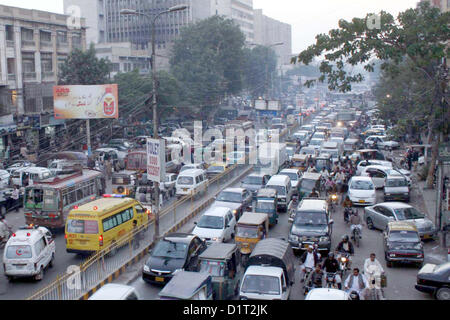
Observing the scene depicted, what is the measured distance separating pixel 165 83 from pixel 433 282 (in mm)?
40933

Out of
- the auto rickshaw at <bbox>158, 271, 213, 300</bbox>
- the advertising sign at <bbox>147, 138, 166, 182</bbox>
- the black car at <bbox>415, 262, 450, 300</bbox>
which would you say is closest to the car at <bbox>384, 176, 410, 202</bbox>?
the black car at <bbox>415, 262, 450, 300</bbox>

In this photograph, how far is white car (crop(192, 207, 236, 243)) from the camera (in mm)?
18484

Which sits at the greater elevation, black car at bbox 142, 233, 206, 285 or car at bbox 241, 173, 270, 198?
car at bbox 241, 173, 270, 198

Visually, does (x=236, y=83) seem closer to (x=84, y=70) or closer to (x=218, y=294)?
(x=84, y=70)

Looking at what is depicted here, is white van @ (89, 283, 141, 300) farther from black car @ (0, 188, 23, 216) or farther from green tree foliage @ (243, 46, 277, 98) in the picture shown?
green tree foliage @ (243, 46, 277, 98)

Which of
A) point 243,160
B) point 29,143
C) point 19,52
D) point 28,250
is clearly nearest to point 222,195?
point 28,250

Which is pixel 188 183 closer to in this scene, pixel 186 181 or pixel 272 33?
pixel 186 181

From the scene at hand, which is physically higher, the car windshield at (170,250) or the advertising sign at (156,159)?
the advertising sign at (156,159)

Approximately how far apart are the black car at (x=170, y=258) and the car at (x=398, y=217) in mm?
8667

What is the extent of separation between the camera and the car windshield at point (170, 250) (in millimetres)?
15102

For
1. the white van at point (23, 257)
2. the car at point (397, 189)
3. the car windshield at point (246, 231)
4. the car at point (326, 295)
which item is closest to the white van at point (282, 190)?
the car at point (397, 189)

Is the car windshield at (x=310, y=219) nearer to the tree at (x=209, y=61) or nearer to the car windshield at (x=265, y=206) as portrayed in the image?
the car windshield at (x=265, y=206)

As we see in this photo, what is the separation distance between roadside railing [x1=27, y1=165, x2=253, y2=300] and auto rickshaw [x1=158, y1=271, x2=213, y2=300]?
3261 mm

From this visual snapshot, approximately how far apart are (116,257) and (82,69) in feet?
98.5
